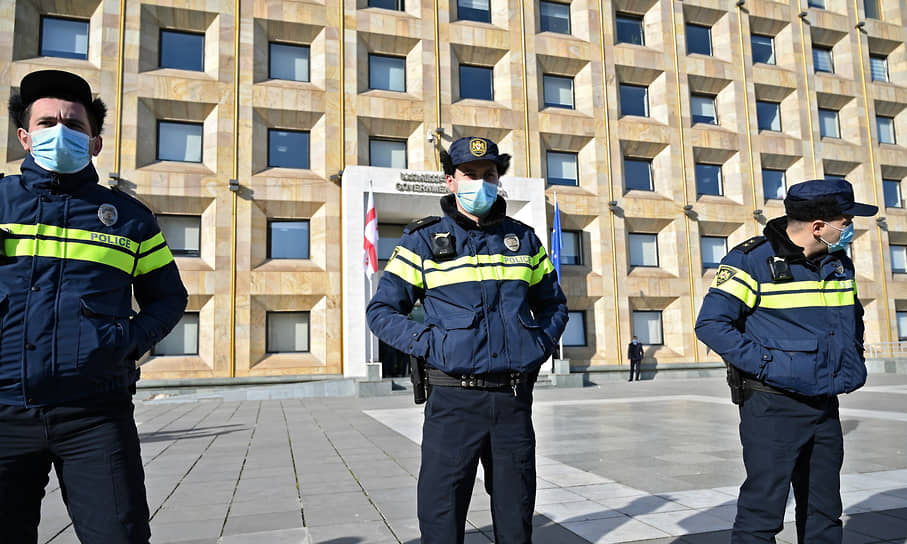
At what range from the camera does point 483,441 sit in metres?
2.79

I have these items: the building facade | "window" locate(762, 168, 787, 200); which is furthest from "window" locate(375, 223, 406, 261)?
"window" locate(762, 168, 787, 200)

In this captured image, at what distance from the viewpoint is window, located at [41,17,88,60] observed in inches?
805

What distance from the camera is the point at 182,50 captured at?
21609 mm

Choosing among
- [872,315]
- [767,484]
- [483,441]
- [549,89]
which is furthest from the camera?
[872,315]

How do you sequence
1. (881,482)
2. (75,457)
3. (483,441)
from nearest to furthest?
(75,457) < (483,441) < (881,482)

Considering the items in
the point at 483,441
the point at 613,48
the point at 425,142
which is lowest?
the point at 483,441

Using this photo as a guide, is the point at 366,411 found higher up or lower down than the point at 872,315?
lower down

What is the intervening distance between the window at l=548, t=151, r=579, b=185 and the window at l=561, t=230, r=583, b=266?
2085mm

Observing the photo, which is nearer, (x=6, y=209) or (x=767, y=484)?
(x=6, y=209)

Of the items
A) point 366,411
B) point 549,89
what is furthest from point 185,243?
point 549,89

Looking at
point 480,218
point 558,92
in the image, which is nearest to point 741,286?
point 480,218

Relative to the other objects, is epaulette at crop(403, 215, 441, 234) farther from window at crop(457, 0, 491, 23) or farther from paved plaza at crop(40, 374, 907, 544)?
window at crop(457, 0, 491, 23)

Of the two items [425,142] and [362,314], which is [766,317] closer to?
[362,314]

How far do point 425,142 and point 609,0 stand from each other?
10500 millimetres
